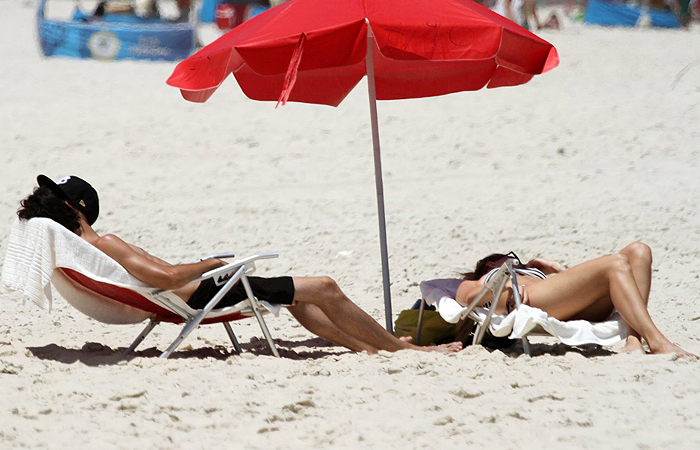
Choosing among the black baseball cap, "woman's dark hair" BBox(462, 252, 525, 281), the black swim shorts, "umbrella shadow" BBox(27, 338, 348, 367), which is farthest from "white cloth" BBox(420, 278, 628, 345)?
the black baseball cap

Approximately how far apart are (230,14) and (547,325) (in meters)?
16.6

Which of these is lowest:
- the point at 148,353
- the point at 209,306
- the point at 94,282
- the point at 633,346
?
the point at 148,353

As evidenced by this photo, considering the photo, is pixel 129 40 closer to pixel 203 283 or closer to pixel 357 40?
pixel 203 283

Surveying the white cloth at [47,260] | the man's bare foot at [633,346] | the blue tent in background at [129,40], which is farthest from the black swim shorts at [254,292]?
the blue tent in background at [129,40]

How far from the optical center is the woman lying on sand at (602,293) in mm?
4199

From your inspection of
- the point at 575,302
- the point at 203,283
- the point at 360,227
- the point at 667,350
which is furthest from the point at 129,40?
the point at 667,350

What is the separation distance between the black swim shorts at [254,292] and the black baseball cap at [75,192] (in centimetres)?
64

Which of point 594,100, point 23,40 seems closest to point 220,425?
point 594,100

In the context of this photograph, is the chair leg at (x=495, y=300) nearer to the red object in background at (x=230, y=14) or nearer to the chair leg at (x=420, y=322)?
the chair leg at (x=420, y=322)

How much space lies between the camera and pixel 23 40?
747 inches

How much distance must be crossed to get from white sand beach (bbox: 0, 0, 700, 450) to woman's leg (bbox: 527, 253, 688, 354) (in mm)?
196

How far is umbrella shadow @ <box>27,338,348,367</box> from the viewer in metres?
4.36

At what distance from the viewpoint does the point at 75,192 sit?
411 centimetres

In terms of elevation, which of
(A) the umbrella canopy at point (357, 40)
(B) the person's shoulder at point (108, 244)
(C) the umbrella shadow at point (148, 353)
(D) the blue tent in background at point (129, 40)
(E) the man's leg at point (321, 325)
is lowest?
(C) the umbrella shadow at point (148, 353)
